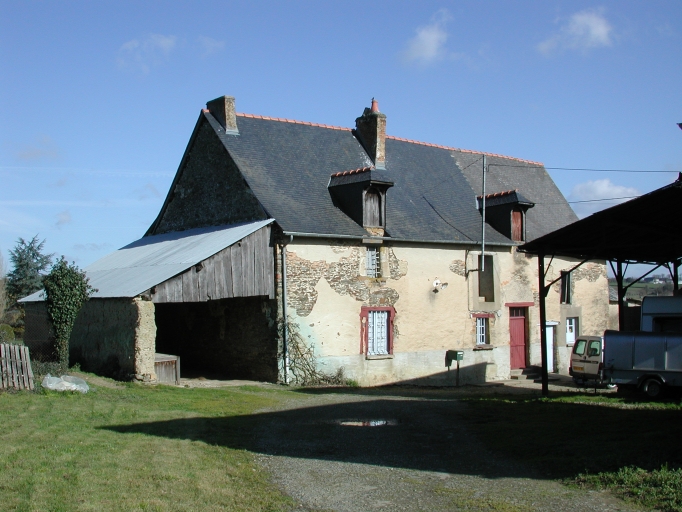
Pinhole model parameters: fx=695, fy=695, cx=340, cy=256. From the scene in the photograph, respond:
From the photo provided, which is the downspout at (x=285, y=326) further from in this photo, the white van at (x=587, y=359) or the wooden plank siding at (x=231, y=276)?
the white van at (x=587, y=359)

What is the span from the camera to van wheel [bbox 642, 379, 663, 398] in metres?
15.2

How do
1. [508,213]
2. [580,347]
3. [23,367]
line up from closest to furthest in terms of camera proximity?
[23,367], [580,347], [508,213]

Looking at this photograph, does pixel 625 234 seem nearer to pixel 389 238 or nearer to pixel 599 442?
pixel 389 238

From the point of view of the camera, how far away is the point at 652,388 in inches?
605

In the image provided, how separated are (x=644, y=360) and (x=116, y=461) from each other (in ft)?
38.9

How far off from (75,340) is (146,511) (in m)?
13.3

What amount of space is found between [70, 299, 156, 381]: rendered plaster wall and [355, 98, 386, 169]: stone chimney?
10.3m

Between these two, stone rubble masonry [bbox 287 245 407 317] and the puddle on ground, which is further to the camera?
stone rubble masonry [bbox 287 245 407 317]

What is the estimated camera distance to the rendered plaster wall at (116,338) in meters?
15.6

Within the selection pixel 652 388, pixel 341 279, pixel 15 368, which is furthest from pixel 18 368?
pixel 652 388

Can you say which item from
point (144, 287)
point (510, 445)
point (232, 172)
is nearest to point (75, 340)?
point (144, 287)

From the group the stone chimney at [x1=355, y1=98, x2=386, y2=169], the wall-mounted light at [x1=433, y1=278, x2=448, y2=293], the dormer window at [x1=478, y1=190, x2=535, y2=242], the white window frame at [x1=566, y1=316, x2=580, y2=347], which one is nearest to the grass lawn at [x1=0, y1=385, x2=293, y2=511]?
the wall-mounted light at [x1=433, y1=278, x2=448, y2=293]

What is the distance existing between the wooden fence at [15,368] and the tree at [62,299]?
6.82 feet

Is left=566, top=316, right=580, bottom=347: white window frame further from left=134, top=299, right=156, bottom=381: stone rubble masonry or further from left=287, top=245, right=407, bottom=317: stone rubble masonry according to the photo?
left=134, top=299, right=156, bottom=381: stone rubble masonry
